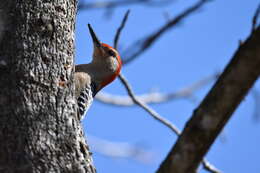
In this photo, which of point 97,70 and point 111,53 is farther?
point 111,53

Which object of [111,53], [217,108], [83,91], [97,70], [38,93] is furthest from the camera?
[111,53]

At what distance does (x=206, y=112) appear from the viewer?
2.19 metres

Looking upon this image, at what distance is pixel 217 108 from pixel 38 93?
1.78 m

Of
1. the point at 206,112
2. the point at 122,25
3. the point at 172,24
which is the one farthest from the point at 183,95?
the point at 206,112

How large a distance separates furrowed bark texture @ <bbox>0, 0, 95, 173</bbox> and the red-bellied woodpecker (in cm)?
154

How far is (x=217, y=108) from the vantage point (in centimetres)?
215

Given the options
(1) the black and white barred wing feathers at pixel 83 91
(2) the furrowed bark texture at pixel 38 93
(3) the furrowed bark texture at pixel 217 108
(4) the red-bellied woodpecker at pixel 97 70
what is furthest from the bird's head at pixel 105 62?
(3) the furrowed bark texture at pixel 217 108

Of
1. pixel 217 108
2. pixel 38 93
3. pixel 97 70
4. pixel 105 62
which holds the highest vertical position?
pixel 105 62

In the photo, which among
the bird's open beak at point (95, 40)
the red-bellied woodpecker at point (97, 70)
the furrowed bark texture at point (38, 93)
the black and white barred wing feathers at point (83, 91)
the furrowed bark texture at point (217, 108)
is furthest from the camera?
the bird's open beak at point (95, 40)

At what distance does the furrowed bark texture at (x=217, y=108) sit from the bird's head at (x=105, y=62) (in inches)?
159

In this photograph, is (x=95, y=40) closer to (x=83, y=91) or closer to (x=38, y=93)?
(x=83, y=91)

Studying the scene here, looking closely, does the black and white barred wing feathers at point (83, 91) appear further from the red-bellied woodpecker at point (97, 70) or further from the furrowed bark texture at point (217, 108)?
the furrowed bark texture at point (217, 108)

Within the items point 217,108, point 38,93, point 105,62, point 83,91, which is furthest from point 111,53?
point 217,108

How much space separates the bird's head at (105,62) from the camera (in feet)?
20.7
